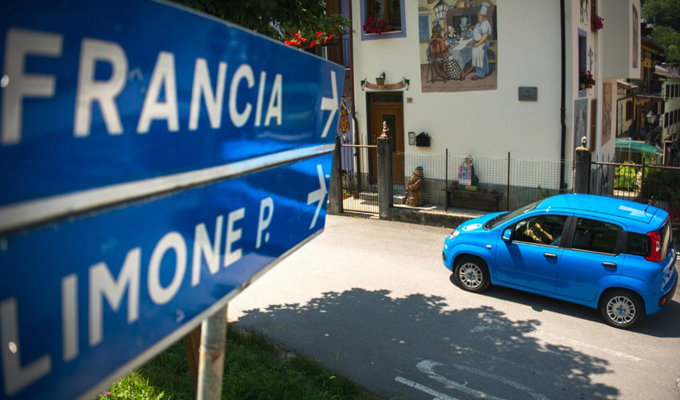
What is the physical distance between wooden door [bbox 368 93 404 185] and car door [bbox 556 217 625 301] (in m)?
8.77

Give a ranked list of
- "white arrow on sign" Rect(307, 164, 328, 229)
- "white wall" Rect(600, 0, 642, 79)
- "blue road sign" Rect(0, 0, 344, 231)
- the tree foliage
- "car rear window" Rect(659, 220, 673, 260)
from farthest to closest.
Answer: "white wall" Rect(600, 0, 642, 79) < "car rear window" Rect(659, 220, 673, 260) < the tree foliage < "white arrow on sign" Rect(307, 164, 328, 229) < "blue road sign" Rect(0, 0, 344, 231)

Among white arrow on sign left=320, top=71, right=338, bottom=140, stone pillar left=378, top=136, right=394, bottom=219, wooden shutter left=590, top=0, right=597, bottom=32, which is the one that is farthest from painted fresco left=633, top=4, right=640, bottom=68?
white arrow on sign left=320, top=71, right=338, bottom=140

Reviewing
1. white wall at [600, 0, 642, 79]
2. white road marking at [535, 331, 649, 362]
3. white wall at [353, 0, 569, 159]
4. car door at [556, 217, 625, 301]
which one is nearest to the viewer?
white road marking at [535, 331, 649, 362]

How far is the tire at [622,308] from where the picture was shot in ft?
26.8

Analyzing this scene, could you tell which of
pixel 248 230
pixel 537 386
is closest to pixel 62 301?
pixel 248 230

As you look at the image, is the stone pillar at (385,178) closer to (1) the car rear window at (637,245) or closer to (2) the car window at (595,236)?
(2) the car window at (595,236)

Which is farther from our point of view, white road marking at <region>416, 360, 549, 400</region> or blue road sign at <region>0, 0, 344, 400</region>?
white road marking at <region>416, 360, 549, 400</region>

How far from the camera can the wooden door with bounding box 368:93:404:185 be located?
1711 cm

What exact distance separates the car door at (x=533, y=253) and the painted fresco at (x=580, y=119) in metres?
6.83

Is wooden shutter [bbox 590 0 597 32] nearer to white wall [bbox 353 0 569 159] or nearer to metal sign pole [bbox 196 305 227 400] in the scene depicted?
white wall [bbox 353 0 569 159]

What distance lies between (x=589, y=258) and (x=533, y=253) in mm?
850

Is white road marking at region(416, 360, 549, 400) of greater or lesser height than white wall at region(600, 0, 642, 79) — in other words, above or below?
below

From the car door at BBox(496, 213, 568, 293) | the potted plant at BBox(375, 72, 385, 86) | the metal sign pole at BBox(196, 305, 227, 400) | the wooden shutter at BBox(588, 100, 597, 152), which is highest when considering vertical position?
the potted plant at BBox(375, 72, 385, 86)

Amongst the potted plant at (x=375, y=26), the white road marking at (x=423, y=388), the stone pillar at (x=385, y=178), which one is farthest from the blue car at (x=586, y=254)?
the potted plant at (x=375, y=26)
